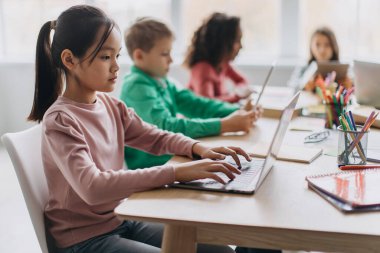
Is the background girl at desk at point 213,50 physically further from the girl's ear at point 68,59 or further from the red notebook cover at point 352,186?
the red notebook cover at point 352,186

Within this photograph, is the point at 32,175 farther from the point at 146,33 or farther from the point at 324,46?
the point at 324,46

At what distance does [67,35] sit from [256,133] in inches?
29.8

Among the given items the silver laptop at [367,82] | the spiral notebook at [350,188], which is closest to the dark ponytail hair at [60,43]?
the spiral notebook at [350,188]

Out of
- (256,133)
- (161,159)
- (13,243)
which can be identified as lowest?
(13,243)

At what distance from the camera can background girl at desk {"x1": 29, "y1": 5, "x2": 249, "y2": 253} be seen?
117cm

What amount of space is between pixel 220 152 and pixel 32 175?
1.59ft

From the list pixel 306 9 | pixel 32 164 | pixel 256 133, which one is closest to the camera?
pixel 32 164

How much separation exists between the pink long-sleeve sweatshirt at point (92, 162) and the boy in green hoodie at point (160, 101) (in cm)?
23

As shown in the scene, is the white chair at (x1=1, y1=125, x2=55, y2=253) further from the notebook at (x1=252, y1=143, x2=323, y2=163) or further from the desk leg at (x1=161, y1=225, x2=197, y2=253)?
the notebook at (x1=252, y1=143, x2=323, y2=163)

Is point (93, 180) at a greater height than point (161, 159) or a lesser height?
greater

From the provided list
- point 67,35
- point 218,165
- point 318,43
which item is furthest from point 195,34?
point 218,165

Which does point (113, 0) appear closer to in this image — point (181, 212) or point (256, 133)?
point (256, 133)

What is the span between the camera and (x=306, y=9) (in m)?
4.18

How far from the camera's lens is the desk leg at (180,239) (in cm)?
103
